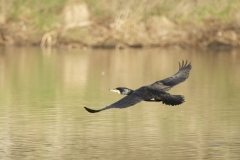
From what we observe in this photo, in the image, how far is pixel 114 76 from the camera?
24.7m

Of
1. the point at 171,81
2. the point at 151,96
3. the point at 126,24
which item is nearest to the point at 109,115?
the point at 171,81

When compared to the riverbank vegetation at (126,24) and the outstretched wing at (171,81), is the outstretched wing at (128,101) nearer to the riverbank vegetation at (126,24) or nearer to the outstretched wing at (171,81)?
the outstretched wing at (171,81)

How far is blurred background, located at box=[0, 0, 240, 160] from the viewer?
505 inches

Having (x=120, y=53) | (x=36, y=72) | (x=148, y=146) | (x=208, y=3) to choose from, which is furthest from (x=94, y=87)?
(x=208, y=3)

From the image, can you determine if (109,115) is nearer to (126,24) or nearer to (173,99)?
(173,99)

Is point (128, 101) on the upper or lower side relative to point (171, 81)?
lower

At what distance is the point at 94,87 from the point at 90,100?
293 centimetres

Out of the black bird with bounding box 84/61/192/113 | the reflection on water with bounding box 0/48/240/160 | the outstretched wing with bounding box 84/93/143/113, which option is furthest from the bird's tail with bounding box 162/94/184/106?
the reflection on water with bounding box 0/48/240/160

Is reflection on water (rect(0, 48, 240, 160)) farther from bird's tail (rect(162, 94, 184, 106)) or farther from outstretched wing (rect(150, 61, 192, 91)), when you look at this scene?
outstretched wing (rect(150, 61, 192, 91))

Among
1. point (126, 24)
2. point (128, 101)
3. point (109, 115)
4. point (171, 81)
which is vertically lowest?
point (109, 115)

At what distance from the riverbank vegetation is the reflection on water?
A: 7.99 meters

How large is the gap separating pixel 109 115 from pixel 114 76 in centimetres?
858

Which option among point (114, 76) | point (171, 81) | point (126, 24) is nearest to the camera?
point (171, 81)

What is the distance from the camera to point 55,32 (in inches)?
1483
